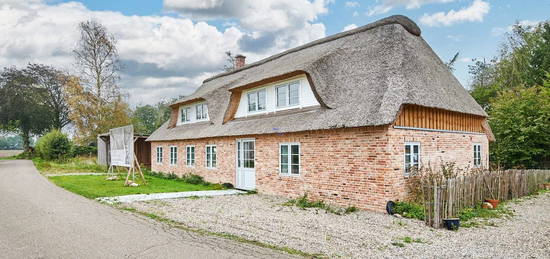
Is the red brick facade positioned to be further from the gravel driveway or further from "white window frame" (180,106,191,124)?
"white window frame" (180,106,191,124)

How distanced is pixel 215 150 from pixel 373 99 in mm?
8517

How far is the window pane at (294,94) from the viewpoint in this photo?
13472 millimetres

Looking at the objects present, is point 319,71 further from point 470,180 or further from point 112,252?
point 112,252

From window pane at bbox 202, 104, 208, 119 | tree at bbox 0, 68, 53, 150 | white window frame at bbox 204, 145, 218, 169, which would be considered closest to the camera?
white window frame at bbox 204, 145, 218, 169

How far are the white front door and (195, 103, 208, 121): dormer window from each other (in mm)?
4733

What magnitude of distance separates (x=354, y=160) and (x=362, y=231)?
3091 millimetres

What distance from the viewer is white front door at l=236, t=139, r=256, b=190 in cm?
1471

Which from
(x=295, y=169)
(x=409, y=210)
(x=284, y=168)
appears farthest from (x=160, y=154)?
(x=409, y=210)

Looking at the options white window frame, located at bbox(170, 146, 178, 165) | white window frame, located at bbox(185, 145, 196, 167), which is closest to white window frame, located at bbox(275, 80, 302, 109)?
white window frame, located at bbox(185, 145, 196, 167)

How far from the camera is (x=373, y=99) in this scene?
35.0ft

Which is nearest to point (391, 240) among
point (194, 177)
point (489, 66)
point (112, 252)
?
point (112, 252)

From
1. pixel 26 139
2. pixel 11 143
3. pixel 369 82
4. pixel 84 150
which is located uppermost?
pixel 369 82

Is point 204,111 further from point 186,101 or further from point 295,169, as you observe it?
point 295,169

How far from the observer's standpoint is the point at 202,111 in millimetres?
19734
